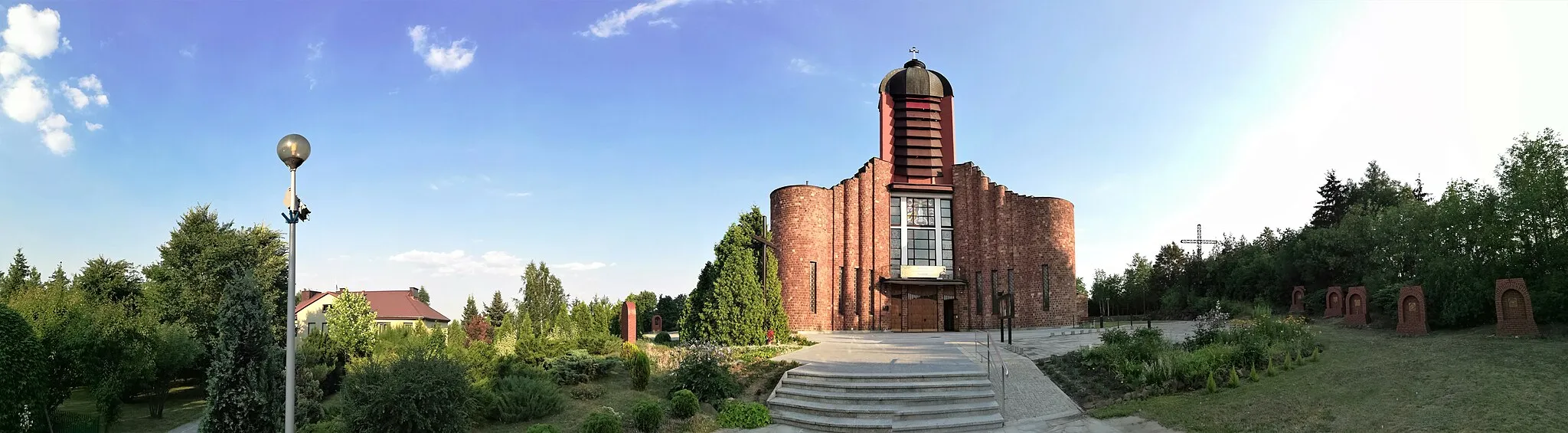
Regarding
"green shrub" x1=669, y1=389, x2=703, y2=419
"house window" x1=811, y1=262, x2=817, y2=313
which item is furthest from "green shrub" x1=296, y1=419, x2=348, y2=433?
"house window" x1=811, y1=262, x2=817, y2=313

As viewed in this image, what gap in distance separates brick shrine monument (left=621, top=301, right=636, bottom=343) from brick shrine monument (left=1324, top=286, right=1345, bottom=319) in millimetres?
20720

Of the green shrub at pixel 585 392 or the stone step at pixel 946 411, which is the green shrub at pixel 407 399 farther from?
the stone step at pixel 946 411

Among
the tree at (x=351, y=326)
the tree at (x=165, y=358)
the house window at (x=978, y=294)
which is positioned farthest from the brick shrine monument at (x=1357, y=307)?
the tree at (x=165, y=358)

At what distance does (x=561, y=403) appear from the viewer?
1190cm

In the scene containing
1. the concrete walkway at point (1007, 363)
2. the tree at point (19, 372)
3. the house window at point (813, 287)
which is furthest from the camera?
the house window at point (813, 287)

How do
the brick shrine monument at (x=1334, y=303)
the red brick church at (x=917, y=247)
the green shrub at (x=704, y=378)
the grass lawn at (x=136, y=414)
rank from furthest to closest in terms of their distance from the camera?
1. the red brick church at (x=917, y=247)
2. the brick shrine monument at (x=1334, y=303)
3. the grass lawn at (x=136, y=414)
4. the green shrub at (x=704, y=378)

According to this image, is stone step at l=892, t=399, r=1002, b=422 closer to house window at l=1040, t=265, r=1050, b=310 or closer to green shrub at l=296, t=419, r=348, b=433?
green shrub at l=296, t=419, r=348, b=433

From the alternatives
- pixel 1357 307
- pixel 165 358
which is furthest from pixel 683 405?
pixel 1357 307

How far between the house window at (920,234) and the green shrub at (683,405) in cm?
1986

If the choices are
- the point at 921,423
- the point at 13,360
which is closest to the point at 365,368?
the point at 13,360

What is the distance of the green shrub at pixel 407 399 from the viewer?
28.6ft

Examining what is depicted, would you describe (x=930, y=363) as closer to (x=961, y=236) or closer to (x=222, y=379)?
(x=222, y=379)

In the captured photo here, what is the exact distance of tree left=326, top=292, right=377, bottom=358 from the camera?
57.2ft

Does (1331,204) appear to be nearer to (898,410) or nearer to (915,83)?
(915,83)
